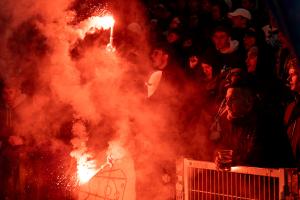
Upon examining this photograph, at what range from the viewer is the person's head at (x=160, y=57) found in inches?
231

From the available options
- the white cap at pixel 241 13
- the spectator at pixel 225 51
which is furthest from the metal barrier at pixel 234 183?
the white cap at pixel 241 13

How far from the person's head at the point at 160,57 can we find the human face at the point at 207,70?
0.56 metres

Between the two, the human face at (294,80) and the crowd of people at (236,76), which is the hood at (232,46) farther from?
the human face at (294,80)

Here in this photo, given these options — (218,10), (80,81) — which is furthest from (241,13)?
(80,81)

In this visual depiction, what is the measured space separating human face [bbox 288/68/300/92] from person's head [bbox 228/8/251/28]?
0.88 metres

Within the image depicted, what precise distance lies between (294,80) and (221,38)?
3.46ft

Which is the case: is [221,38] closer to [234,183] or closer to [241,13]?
[241,13]

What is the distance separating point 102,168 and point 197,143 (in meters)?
1.59

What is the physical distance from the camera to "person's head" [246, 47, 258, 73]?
5.16 metres

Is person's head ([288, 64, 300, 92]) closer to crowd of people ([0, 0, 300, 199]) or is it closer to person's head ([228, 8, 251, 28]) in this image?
crowd of people ([0, 0, 300, 199])

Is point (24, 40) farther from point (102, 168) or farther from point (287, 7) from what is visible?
point (287, 7)

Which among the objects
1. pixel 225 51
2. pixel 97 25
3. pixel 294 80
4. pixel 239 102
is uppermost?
pixel 97 25

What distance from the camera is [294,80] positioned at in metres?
4.95

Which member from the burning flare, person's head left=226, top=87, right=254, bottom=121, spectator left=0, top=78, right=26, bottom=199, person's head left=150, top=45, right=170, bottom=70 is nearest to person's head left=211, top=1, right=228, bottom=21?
person's head left=150, top=45, right=170, bottom=70
